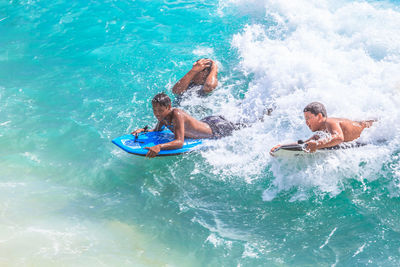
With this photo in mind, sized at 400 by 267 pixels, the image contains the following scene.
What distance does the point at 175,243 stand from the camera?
506cm

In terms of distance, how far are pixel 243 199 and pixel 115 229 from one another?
1839 millimetres

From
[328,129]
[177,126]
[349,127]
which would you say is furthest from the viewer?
[177,126]

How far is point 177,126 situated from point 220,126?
0.96 meters

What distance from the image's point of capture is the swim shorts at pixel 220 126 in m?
6.71

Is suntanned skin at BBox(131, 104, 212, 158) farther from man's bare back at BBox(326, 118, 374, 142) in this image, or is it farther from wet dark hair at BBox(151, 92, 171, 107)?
man's bare back at BBox(326, 118, 374, 142)

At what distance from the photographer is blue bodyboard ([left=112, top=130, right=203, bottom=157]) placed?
625cm

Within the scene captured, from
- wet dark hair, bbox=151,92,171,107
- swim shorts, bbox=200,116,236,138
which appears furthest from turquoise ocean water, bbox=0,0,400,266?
wet dark hair, bbox=151,92,171,107

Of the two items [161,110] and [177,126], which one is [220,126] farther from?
[161,110]

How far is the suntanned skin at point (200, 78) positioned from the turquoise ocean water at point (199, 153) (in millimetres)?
357

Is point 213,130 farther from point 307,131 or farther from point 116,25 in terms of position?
point 116,25

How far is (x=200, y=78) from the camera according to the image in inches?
323

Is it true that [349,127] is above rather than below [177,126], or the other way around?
below

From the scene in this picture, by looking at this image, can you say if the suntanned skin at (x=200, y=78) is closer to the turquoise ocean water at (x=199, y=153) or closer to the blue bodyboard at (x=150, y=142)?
the turquoise ocean water at (x=199, y=153)

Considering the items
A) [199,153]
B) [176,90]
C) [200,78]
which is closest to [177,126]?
→ [199,153]
